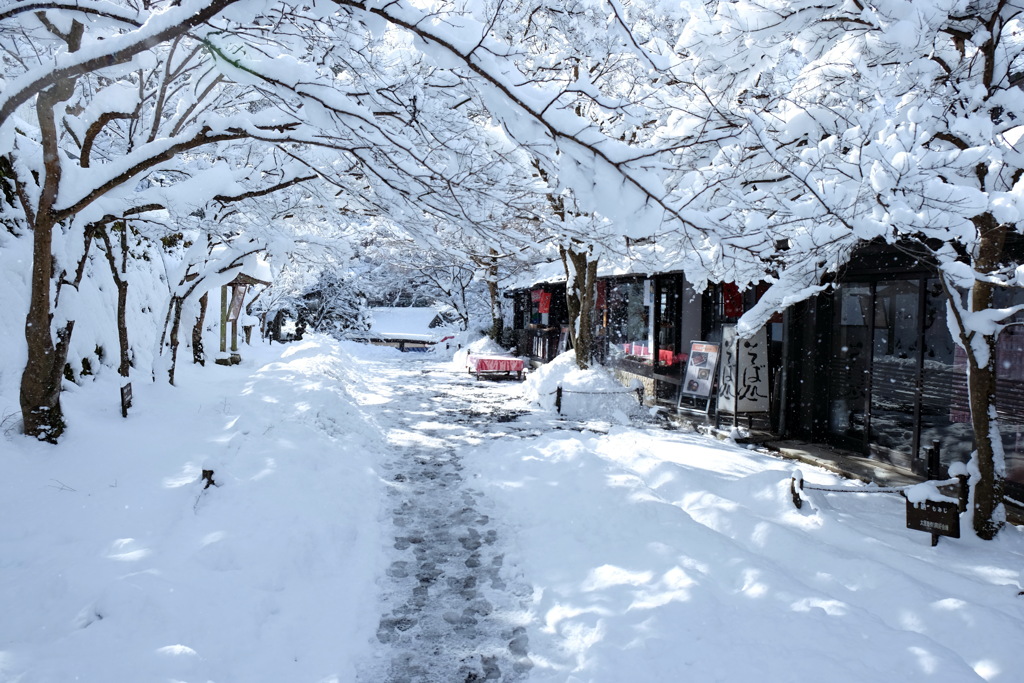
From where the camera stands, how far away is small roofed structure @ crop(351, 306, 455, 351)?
37.8 metres

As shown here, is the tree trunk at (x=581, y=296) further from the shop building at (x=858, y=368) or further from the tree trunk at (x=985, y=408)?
the tree trunk at (x=985, y=408)

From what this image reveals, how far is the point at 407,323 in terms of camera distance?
4319 cm

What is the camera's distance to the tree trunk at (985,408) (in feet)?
17.7

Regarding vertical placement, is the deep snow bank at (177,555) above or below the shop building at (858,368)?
below

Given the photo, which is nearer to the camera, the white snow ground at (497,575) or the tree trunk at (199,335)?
the white snow ground at (497,575)

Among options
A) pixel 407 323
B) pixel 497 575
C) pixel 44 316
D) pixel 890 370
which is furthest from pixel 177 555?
pixel 407 323

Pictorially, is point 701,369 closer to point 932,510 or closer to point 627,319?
point 627,319

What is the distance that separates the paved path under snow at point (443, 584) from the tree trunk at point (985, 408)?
15.3ft

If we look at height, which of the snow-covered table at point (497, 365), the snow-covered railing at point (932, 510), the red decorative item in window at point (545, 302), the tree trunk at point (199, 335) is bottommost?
the snow-covered railing at point (932, 510)

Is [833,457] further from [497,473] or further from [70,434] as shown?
[70,434]

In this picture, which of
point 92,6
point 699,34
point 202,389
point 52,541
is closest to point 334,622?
point 52,541

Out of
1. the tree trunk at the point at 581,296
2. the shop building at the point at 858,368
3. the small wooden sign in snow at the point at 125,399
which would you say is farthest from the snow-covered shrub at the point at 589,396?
the small wooden sign in snow at the point at 125,399

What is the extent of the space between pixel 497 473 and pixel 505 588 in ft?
11.0

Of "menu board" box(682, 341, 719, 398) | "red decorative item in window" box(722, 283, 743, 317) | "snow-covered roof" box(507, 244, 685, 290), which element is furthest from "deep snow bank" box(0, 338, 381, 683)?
"red decorative item in window" box(722, 283, 743, 317)
